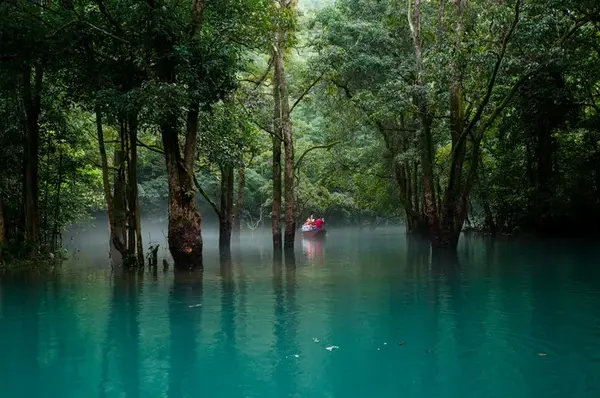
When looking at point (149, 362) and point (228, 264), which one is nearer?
point (149, 362)

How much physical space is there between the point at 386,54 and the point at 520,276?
15045mm

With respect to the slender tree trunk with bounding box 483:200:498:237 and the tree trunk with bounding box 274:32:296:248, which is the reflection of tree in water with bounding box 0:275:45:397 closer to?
the tree trunk with bounding box 274:32:296:248

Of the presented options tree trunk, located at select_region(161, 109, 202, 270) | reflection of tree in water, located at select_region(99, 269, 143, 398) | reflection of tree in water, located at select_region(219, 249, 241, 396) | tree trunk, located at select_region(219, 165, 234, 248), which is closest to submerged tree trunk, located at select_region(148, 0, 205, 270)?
tree trunk, located at select_region(161, 109, 202, 270)

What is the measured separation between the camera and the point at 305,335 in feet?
24.8

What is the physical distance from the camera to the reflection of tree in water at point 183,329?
5.84 m

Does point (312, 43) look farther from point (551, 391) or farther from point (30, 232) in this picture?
point (551, 391)

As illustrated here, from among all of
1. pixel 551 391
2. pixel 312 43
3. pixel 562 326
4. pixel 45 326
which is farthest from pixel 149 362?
pixel 312 43

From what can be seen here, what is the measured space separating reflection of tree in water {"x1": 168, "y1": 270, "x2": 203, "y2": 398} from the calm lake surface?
0.11 feet

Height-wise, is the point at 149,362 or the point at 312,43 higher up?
the point at 312,43

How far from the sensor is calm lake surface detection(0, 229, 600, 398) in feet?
18.2

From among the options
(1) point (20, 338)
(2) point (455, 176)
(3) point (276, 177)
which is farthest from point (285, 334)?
(3) point (276, 177)

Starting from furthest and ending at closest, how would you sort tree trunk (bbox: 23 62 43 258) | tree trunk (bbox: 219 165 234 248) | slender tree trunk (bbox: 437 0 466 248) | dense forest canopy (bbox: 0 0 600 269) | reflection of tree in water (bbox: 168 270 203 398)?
tree trunk (bbox: 219 165 234 248) < slender tree trunk (bbox: 437 0 466 248) < tree trunk (bbox: 23 62 43 258) < dense forest canopy (bbox: 0 0 600 269) < reflection of tree in water (bbox: 168 270 203 398)

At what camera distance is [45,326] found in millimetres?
8539

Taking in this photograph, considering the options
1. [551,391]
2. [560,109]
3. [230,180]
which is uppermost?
[560,109]
